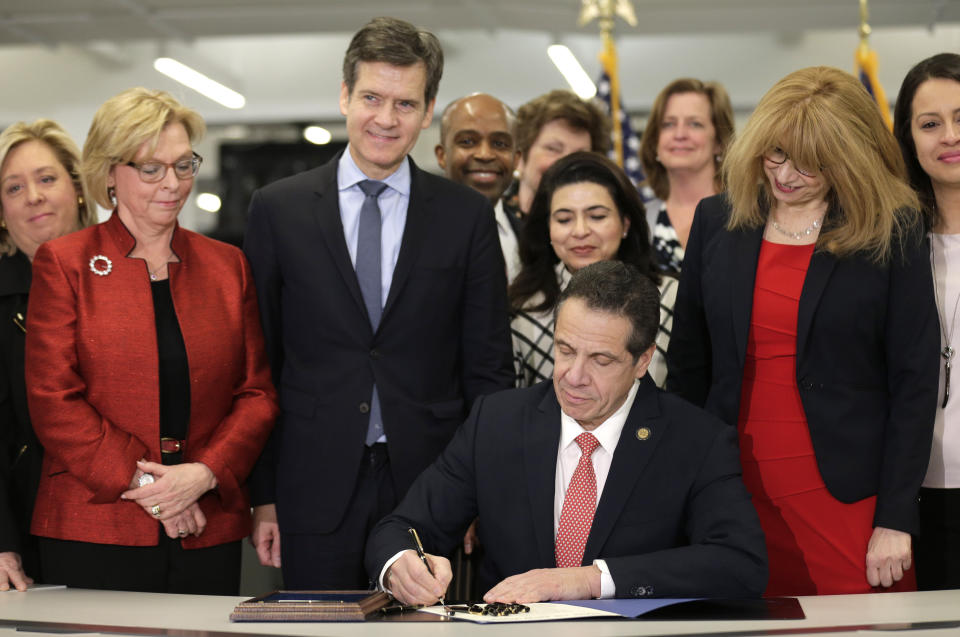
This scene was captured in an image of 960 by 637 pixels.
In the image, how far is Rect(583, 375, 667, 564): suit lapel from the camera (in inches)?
90.7

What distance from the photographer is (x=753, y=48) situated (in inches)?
472

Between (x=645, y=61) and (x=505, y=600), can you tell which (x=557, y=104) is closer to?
(x=505, y=600)

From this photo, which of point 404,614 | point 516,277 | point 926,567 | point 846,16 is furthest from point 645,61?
point 404,614

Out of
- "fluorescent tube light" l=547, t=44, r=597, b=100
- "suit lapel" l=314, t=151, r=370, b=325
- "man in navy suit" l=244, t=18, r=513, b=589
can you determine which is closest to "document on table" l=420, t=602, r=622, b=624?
"man in navy suit" l=244, t=18, r=513, b=589

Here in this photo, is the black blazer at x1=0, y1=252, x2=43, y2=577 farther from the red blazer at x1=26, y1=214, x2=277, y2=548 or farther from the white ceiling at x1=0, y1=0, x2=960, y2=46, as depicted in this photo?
the white ceiling at x1=0, y1=0, x2=960, y2=46

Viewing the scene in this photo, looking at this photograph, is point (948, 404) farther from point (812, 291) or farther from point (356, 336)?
→ point (356, 336)

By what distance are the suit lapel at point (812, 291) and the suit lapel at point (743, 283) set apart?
4.9 inches

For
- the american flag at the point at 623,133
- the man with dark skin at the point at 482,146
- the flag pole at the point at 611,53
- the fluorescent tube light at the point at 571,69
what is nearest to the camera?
the man with dark skin at the point at 482,146

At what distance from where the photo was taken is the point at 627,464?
236 cm

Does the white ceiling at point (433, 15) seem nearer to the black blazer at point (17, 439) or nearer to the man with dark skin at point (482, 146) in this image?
the man with dark skin at point (482, 146)

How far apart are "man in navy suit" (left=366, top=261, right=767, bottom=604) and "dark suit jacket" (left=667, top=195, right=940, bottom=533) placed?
270 mm

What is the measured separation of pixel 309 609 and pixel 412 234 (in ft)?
3.62

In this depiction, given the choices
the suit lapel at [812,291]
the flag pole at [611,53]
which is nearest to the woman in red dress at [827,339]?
the suit lapel at [812,291]

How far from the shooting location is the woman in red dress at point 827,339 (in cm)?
246
